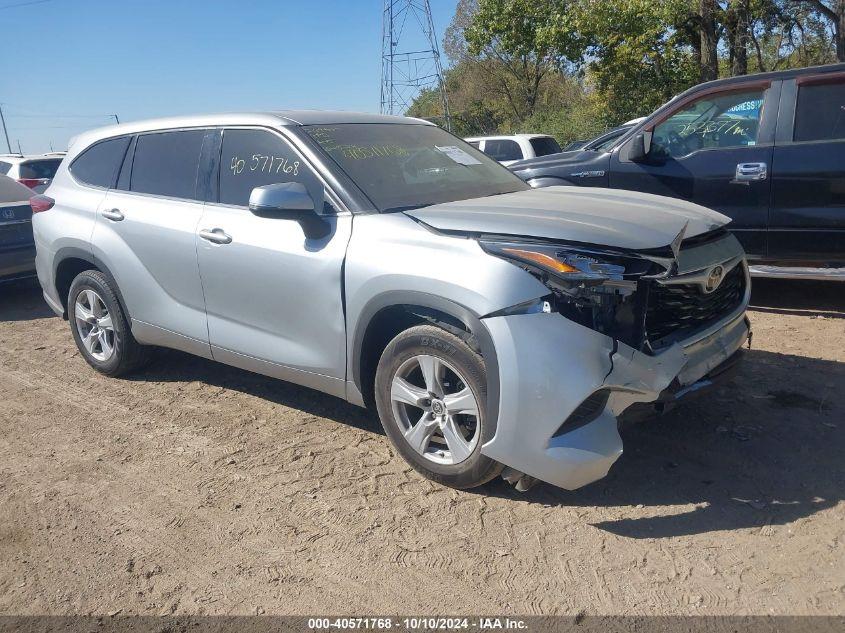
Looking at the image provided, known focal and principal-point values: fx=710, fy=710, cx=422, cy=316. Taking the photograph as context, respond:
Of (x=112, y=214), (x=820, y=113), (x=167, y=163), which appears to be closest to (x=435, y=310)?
(x=167, y=163)

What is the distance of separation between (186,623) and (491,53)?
110 feet

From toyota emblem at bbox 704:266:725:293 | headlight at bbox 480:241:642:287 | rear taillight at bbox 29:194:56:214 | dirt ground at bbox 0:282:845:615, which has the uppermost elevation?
rear taillight at bbox 29:194:56:214

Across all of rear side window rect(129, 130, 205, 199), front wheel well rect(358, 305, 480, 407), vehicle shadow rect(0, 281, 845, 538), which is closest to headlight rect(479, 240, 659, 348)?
front wheel well rect(358, 305, 480, 407)

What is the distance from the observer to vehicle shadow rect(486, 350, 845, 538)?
10.1ft

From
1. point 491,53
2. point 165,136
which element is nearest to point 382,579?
point 165,136

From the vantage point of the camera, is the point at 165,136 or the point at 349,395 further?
the point at 165,136

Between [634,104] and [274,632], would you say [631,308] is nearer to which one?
[274,632]

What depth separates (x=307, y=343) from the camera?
371cm

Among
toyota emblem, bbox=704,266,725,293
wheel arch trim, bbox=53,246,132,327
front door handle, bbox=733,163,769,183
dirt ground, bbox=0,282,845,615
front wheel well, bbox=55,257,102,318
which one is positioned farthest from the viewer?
front door handle, bbox=733,163,769,183

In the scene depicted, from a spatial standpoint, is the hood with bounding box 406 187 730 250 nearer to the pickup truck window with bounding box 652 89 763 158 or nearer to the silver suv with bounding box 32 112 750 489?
the silver suv with bounding box 32 112 750 489

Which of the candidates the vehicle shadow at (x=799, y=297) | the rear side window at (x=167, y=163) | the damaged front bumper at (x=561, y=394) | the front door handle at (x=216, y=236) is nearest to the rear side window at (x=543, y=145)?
the vehicle shadow at (x=799, y=297)

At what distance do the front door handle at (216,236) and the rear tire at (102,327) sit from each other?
1.15 meters

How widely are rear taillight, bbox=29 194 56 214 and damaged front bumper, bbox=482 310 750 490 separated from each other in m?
3.93

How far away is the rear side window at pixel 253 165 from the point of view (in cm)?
388
